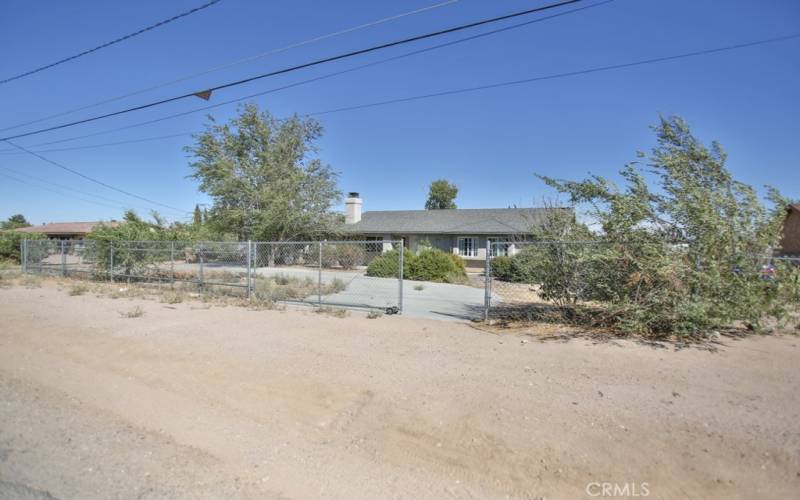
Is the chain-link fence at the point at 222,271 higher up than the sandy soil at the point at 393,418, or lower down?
higher up

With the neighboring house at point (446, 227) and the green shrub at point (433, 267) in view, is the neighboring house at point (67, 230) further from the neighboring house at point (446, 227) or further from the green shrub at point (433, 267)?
the green shrub at point (433, 267)

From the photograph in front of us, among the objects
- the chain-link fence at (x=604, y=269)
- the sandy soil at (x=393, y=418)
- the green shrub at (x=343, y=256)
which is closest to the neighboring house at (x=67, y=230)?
the green shrub at (x=343, y=256)

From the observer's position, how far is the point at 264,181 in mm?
28625

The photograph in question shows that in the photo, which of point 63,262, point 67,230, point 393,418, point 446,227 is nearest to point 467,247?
point 446,227

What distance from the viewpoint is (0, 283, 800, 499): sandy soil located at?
315 cm

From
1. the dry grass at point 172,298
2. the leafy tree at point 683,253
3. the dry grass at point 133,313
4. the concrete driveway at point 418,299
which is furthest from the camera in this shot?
the dry grass at point 172,298

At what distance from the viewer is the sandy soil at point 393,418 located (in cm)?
315

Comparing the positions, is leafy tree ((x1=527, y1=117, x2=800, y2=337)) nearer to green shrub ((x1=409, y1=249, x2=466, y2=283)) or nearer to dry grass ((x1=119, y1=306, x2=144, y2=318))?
dry grass ((x1=119, y1=306, x2=144, y2=318))

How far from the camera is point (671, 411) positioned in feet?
14.1

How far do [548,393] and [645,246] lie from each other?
4023 millimetres

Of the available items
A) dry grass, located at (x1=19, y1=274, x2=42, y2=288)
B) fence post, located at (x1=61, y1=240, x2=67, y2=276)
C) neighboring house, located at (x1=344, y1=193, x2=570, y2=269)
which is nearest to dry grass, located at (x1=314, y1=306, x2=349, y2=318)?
dry grass, located at (x1=19, y1=274, x2=42, y2=288)

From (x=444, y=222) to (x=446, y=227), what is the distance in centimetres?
126

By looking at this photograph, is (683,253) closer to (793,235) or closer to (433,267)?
(433,267)

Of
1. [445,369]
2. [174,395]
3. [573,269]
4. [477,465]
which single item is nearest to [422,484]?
[477,465]
